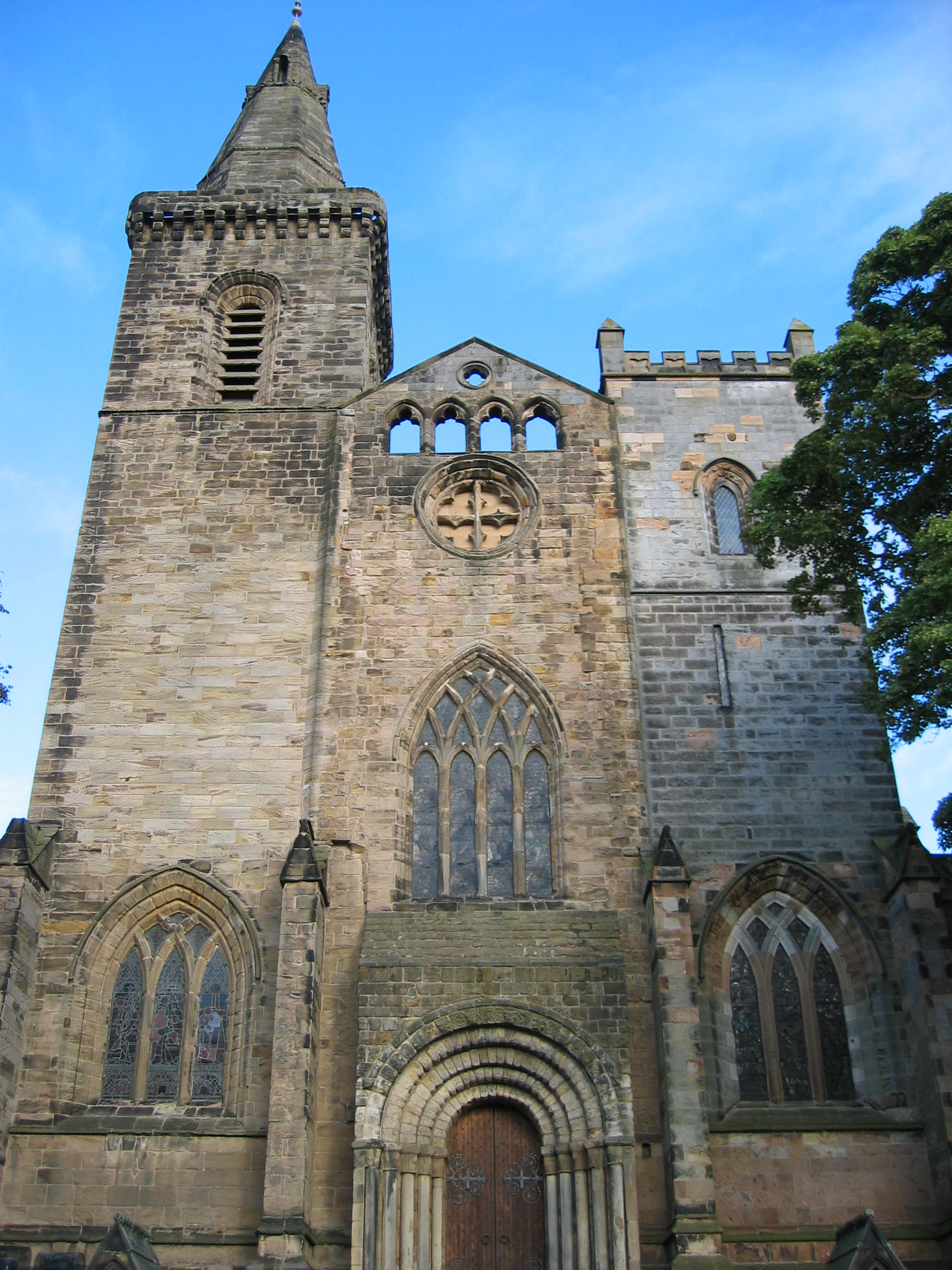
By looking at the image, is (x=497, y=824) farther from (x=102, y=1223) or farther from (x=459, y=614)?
(x=102, y=1223)

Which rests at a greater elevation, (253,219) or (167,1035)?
(253,219)

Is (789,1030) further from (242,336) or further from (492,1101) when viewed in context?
(242,336)

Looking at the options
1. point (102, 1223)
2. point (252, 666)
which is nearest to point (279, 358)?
point (252, 666)

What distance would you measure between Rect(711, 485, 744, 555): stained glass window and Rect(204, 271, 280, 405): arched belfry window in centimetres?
756

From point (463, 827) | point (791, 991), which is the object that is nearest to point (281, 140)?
point (463, 827)

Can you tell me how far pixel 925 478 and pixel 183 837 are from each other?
10.4 m

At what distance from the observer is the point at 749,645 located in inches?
725

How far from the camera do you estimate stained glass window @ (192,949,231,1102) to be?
15.7 metres

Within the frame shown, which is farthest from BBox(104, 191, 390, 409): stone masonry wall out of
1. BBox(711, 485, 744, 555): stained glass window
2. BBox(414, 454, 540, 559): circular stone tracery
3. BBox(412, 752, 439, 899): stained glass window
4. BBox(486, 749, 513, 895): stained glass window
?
BBox(486, 749, 513, 895): stained glass window

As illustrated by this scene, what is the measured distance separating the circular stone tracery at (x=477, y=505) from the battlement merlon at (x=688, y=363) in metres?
2.37

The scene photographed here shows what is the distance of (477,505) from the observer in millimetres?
19828

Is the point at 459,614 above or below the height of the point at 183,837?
above

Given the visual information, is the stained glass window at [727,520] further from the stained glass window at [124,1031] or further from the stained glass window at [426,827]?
the stained glass window at [124,1031]

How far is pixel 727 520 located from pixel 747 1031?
7658 mm
